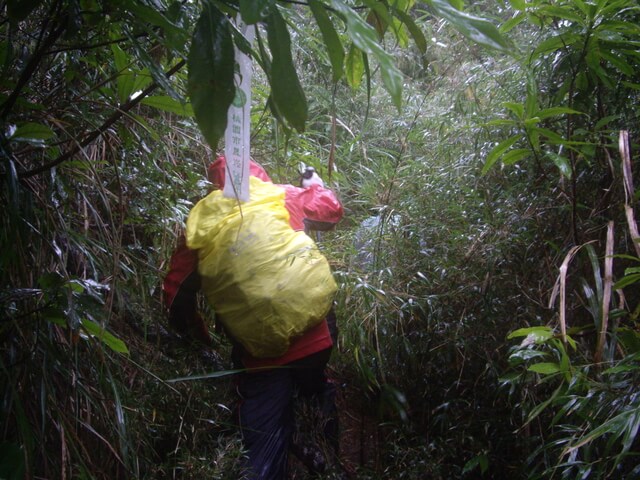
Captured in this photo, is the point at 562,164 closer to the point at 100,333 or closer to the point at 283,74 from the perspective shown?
the point at 283,74

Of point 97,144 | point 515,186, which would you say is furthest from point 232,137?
point 515,186

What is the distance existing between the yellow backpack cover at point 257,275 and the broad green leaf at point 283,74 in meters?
1.16

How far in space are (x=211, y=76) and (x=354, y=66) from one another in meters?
0.39

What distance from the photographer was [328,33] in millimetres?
754

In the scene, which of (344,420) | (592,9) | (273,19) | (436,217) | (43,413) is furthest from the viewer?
(344,420)

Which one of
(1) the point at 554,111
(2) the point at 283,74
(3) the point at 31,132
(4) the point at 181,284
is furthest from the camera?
(4) the point at 181,284

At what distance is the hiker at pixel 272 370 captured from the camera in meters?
2.03

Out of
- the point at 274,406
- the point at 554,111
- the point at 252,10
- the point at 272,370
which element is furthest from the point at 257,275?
the point at 252,10

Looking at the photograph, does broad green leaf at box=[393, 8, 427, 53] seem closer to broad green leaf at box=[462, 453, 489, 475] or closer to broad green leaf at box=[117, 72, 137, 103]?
broad green leaf at box=[117, 72, 137, 103]

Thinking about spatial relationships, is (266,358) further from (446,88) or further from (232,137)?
(446,88)

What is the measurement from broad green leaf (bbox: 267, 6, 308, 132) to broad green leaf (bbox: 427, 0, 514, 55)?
0.68 feet

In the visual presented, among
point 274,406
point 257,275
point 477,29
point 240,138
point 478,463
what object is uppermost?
point 240,138

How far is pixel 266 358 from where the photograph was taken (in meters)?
2.04

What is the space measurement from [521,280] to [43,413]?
149 centimetres
